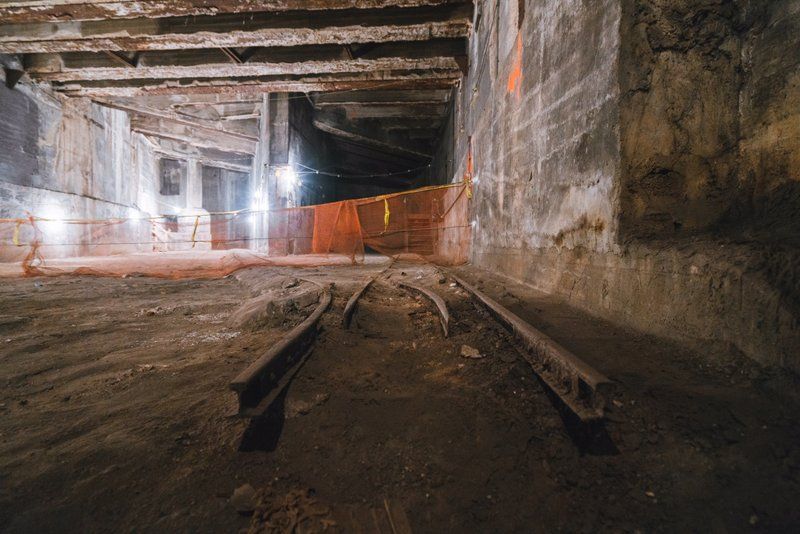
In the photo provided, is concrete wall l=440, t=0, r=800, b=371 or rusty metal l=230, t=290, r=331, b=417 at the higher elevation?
concrete wall l=440, t=0, r=800, b=371

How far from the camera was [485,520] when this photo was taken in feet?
4.53

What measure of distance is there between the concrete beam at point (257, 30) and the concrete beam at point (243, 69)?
84 centimetres

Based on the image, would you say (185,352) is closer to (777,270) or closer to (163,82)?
(777,270)

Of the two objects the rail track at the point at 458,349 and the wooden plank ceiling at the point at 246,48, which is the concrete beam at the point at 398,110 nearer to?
the wooden plank ceiling at the point at 246,48

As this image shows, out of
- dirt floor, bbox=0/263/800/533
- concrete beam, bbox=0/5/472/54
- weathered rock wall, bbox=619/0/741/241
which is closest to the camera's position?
dirt floor, bbox=0/263/800/533

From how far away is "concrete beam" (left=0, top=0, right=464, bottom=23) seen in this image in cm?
768

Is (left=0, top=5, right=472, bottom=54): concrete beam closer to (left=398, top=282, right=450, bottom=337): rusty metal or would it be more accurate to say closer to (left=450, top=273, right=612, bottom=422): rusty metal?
(left=398, top=282, right=450, bottom=337): rusty metal

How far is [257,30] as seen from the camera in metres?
8.49

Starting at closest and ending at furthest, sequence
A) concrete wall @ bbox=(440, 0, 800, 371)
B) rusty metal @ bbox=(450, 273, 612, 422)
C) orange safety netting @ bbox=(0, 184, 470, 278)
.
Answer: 1. rusty metal @ bbox=(450, 273, 612, 422)
2. concrete wall @ bbox=(440, 0, 800, 371)
3. orange safety netting @ bbox=(0, 184, 470, 278)

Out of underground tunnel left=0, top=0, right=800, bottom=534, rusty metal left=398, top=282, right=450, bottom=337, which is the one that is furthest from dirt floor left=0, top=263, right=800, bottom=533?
rusty metal left=398, top=282, right=450, bottom=337

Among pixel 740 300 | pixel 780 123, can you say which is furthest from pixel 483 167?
pixel 740 300

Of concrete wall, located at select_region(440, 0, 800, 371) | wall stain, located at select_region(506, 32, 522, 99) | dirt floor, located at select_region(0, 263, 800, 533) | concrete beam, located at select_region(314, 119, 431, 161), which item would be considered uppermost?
concrete beam, located at select_region(314, 119, 431, 161)

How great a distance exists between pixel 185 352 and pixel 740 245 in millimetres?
4576

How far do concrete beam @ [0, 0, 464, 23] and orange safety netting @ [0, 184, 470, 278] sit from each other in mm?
4711
